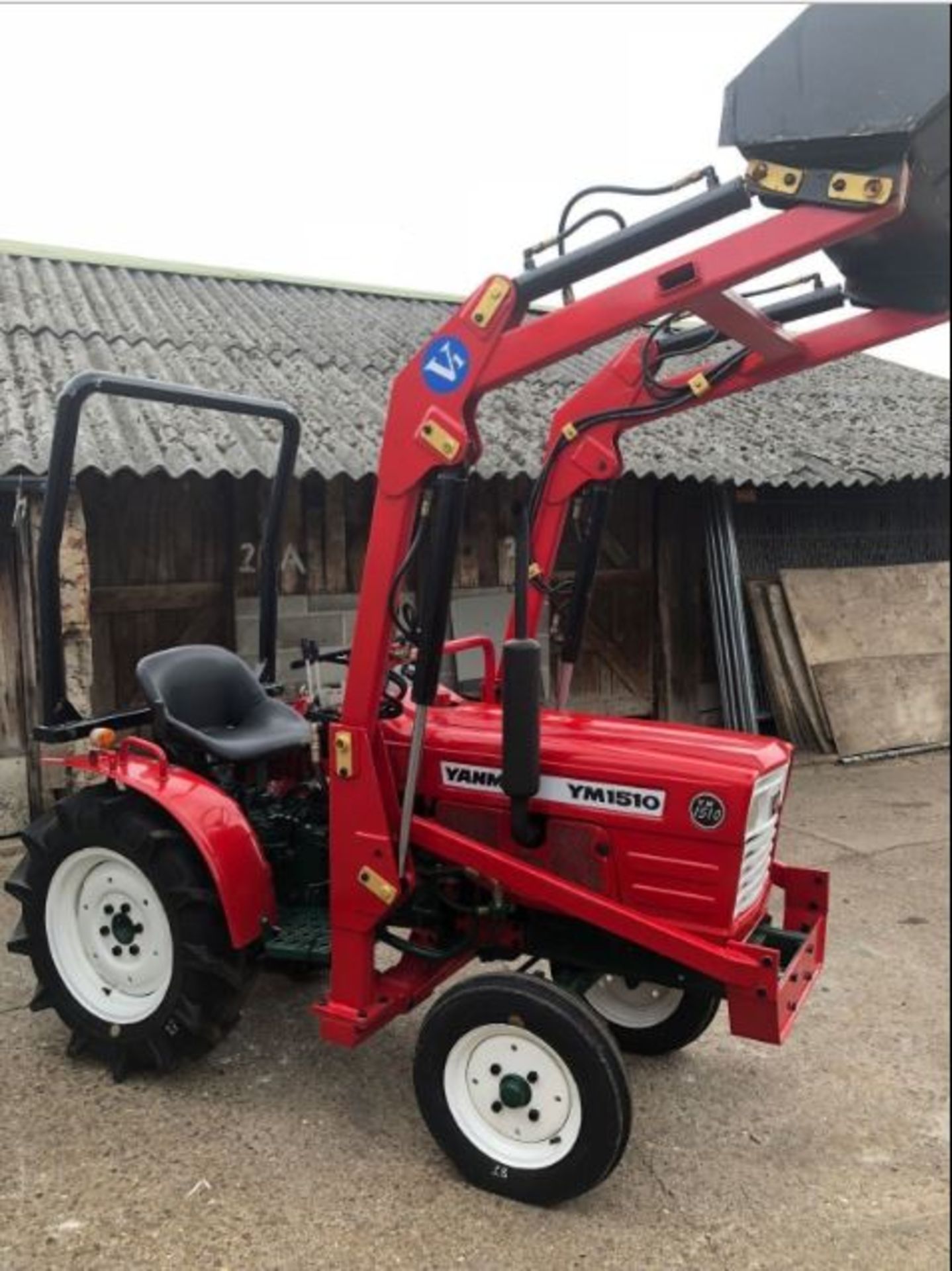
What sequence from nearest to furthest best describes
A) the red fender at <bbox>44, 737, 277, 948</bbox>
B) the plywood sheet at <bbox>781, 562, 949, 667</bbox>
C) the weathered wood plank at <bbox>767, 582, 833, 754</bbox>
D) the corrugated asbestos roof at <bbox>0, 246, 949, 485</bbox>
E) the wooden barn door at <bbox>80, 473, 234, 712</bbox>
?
the red fender at <bbox>44, 737, 277, 948</bbox> → the corrugated asbestos roof at <bbox>0, 246, 949, 485</bbox> → the wooden barn door at <bbox>80, 473, 234, 712</bbox> → the plywood sheet at <bbox>781, 562, 949, 667</bbox> → the weathered wood plank at <bbox>767, 582, 833, 754</bbox>

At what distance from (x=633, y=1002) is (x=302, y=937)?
1042 millimetres

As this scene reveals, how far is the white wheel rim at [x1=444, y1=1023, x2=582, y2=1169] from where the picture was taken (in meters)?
2.36

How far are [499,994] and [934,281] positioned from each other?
175cm

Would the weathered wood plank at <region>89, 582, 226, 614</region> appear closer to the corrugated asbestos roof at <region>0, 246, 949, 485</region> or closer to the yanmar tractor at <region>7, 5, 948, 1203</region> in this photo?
the corrugated asbestos roof at <region>0, 246, 949, 485</region>

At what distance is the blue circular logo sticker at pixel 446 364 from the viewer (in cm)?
229

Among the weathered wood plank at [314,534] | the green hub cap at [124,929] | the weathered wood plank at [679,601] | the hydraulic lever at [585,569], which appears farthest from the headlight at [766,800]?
the weathered wood plank at [679,601]

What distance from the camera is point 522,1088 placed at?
238 centimetres

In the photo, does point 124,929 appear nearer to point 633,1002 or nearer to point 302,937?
point 302,937

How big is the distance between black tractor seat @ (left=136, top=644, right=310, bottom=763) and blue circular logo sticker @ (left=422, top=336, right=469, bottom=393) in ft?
4.25

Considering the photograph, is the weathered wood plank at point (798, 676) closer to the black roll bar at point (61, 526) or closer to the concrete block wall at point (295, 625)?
the concrete block wall at point (295, 625)

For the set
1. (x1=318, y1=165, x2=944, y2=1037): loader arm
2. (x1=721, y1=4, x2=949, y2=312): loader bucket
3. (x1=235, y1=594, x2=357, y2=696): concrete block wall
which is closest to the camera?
(x1=721, y1=4, x2=949, y2=312): loader bucket

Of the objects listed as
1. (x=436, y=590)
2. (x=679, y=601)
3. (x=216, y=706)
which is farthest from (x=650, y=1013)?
(x=679, y=601)

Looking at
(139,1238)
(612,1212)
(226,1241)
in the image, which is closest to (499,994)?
(612,1212)

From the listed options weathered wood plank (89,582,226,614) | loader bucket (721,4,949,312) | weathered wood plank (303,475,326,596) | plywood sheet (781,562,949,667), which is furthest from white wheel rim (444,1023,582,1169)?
plywood sheet (781,562,949,667)
